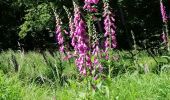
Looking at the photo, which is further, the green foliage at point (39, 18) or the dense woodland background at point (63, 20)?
the dense woodland background at point (63, 20)

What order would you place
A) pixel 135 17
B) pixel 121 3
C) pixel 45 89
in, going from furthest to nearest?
pixel 135 17
pixel 121 3
pixel 45 89

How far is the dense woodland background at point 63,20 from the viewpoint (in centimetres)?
2173

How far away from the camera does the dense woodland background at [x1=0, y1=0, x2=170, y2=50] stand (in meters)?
21.7

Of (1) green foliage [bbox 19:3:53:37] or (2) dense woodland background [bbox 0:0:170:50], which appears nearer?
(1) green foliage [bbox 19:3:53:37]

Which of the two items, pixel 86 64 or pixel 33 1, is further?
pixel 33 1

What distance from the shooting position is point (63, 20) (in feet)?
72.3

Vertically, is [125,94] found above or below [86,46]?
below

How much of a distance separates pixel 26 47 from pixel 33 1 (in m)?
6.49

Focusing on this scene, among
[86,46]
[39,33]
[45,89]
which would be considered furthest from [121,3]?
[86,46]

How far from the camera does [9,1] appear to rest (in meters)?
27.9

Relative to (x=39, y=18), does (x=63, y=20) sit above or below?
below

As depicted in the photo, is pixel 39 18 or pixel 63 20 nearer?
pixel 39 18

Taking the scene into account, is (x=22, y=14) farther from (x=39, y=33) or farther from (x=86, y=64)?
(x=86, y=64)

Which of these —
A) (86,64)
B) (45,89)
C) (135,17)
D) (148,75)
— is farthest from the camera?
(135,17)
